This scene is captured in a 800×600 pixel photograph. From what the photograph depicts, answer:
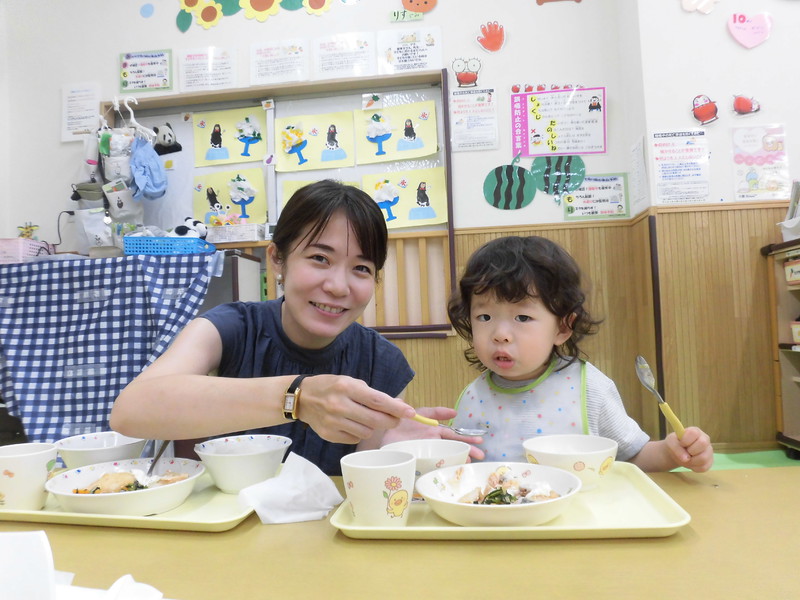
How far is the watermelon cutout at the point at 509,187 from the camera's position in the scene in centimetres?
281

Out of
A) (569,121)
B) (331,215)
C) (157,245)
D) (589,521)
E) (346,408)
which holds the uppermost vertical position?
(569,121)

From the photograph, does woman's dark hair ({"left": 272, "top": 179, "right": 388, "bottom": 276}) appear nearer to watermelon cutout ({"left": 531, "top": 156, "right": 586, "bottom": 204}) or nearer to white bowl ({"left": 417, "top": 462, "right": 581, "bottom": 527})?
white bowl ({"left": 417, "top": 462, "right": 581, "bottom": 527})

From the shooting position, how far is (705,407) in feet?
8.26

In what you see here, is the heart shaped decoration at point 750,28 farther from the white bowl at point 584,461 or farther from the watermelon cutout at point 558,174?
the white bowl at point 584,461

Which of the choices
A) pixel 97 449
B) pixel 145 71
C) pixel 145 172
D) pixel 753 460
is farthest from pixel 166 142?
pixel 753 460

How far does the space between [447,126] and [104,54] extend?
79.6 inches

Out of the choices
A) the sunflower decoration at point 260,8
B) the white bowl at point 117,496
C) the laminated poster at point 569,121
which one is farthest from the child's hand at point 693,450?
the sunflower decoration at point 260,8

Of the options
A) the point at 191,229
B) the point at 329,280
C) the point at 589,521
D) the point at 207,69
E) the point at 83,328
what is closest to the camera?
the point at 589,521

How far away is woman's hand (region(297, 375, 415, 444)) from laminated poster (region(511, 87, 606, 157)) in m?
2.38

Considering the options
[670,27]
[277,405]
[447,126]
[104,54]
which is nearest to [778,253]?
[670,27]

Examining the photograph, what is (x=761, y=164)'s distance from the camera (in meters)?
2.54

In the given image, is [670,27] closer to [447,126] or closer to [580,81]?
[580,81]

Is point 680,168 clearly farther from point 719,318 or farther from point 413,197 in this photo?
point 413,197

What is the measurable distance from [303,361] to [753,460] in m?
2.15
